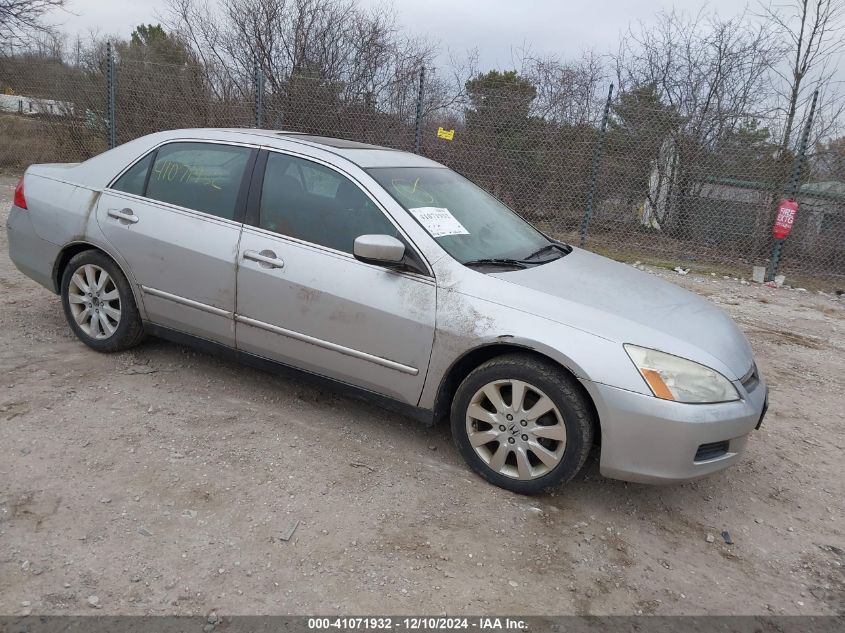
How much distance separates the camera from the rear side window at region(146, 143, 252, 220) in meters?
3.83

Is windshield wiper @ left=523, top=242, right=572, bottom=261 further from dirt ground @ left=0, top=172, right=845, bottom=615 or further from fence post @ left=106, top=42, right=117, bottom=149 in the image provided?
fence post @ left=106, top=42, right=117, bottom=149

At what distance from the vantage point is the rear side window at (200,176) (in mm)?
3828

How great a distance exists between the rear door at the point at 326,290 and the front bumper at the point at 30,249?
1.60 metres

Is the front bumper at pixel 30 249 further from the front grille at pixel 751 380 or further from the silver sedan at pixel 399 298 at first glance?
the front grille at pixel 751 380

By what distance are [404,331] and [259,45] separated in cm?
1130

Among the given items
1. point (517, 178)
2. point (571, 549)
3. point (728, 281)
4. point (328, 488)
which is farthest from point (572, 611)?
point (517, 178)

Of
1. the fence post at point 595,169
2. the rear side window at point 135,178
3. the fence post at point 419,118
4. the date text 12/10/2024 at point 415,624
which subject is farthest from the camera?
the fence post at point 419,118

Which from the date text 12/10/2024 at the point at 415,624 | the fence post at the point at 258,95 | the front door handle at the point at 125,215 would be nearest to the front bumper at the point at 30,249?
the front door handle at the point at 125,215

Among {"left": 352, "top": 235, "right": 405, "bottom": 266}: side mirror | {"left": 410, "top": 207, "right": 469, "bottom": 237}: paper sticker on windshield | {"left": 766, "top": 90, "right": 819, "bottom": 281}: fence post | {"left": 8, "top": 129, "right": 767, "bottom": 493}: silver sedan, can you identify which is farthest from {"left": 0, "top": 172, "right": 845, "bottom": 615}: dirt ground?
{"left": 766, "top": 90, "right": 819, "bottom": 281}: fence post

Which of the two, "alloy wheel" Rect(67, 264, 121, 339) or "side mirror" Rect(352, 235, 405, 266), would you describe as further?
"alloy wheel" Rect(67, 264, 121, 339)

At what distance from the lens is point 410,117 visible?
10141 millimetres

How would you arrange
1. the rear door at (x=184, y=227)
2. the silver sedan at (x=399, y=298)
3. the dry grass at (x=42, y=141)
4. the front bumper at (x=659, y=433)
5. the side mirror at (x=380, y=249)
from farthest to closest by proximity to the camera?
the dry grass at (x=42, y=141) → the rear door at (x=184, y=227) → the side mirror at (x=380, y=249) → the silver sedan at (x=399, y=298) → the front bumper at (x=659, y=433)

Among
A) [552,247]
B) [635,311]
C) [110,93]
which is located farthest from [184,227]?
[110,93]

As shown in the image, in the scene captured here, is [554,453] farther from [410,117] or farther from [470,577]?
[410,117]
